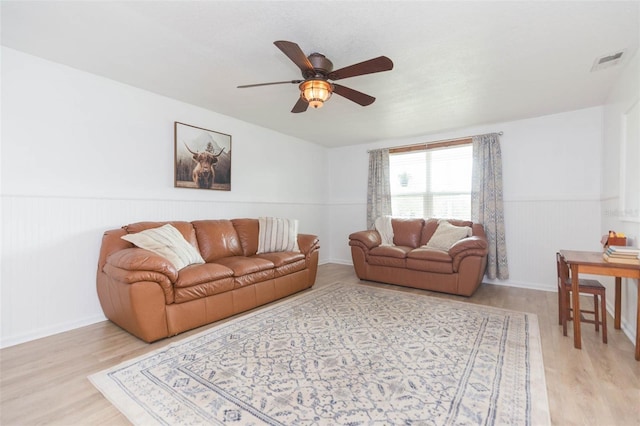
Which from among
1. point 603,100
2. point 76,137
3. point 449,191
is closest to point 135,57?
point 76,137

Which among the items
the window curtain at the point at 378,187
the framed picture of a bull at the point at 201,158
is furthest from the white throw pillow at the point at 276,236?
the window curtain at the point at 378,187

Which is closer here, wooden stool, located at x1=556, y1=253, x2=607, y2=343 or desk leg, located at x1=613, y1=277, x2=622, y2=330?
wooden stool, located at x1=556, y1=253, x2=607, y2=343

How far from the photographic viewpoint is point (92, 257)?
292 cm

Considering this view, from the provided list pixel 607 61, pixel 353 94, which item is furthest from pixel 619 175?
pixel 353 94

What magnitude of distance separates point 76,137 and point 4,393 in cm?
216

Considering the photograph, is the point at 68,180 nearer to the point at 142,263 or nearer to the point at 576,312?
the point at 142,263

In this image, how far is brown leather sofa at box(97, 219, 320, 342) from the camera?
7.79ft

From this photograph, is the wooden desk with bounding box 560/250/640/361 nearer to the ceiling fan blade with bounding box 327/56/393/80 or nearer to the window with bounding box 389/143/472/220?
the ceiling fan blade with bounding box 327/56/393/80

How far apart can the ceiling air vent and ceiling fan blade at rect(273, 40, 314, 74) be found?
2562mm

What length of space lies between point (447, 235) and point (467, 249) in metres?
0.58

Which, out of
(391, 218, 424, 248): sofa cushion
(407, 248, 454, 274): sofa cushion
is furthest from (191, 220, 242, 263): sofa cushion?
(391, 218, 424, 248): sofa cushion

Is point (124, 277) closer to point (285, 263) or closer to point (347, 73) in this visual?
point (285, 263)

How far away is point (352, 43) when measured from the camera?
2.29 meters

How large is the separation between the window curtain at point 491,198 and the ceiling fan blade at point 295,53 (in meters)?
3.41
